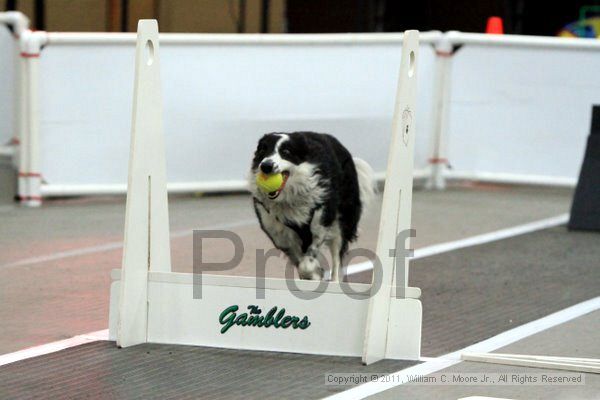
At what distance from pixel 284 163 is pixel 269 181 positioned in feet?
0.55

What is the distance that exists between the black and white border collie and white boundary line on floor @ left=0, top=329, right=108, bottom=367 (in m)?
1.24

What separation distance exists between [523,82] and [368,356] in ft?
24.5

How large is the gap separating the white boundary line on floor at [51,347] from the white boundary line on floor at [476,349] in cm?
178

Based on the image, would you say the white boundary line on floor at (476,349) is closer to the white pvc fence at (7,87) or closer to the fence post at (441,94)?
the fence post at (441,94)

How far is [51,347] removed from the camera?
7.41m

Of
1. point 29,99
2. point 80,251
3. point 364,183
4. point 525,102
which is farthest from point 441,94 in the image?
point 364,183

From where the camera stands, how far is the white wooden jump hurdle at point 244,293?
713 centimetres

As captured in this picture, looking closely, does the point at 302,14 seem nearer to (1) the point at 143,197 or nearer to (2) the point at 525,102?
(2) the point at 525,102

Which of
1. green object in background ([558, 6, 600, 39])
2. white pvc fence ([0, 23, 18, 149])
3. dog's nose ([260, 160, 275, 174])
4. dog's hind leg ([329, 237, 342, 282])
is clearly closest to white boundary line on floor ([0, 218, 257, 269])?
white pvc fence ([0, 23, 18, 149])

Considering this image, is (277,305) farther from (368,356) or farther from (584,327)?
(584,327)

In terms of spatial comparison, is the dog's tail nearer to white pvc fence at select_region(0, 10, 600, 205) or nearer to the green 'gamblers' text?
the green 'gamblers' text

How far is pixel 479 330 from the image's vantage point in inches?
316

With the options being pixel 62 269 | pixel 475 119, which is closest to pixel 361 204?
pixel 62 269

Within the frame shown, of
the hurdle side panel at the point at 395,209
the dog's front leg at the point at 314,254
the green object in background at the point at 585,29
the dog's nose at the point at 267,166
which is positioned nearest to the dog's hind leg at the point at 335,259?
the dog's front leg at the point at 314,254
